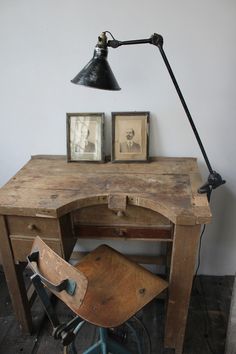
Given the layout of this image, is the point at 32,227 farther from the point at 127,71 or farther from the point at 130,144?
the point at 127,71

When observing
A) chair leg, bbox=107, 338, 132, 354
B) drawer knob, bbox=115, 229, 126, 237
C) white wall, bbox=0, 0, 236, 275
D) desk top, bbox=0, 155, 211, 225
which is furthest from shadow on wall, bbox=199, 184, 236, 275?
chair leg, bbox=107, 338, 132, 354

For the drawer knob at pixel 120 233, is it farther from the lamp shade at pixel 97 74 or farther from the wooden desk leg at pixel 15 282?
the lamp shade at pixel 97 74

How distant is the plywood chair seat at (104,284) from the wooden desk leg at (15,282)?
1.01 feet

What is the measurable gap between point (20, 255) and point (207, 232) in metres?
1.08

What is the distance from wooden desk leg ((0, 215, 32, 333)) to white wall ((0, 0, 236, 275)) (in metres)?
0.57

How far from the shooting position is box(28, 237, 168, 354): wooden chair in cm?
79

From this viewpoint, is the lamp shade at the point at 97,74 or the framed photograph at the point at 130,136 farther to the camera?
the framed photograph at the point at 130,136

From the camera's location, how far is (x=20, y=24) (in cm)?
131

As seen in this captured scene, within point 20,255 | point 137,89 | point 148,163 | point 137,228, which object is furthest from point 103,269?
point 137,89

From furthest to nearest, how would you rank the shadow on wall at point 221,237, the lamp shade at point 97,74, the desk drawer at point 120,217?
the shadow on wall at point 221,237, the desk drawer at point 120,217, the lamp shade at point 97,74

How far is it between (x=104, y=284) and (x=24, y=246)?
379 mm

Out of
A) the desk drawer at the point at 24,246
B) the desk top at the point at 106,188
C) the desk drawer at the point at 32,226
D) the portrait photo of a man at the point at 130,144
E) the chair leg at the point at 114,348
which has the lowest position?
the chair leg at the point at 114,348

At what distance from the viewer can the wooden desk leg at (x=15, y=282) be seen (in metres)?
1.19

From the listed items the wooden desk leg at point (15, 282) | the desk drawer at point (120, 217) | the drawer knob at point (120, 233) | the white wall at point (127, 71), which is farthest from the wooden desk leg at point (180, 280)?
the wooden desk leg at point (15, 282)
